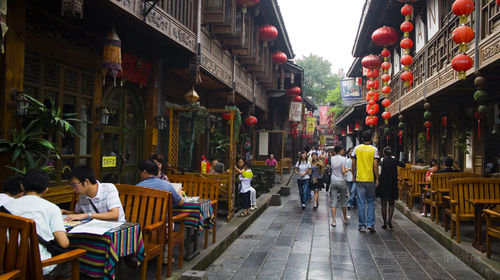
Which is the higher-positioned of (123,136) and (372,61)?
(372,61)

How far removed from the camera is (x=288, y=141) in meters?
32.9

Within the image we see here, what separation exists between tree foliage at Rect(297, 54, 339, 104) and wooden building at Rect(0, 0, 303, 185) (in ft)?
140

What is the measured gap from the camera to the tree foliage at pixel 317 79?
55000 millimetres

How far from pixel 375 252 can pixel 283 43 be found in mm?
14592

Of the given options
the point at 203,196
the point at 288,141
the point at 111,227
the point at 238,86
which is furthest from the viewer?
the point at 288,141

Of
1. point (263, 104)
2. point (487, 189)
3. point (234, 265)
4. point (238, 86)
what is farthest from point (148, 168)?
point (263, 104)

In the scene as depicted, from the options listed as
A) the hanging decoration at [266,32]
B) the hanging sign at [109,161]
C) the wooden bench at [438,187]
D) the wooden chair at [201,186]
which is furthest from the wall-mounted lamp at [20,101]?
the hanging decoration at [266,32]

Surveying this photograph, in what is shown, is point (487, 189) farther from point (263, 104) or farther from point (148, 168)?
point (263, 104)

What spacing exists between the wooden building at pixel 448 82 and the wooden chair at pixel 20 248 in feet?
24.7

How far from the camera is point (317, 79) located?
57500 millimetres

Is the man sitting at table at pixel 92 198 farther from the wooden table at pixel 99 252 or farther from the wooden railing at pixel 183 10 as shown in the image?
the wooden railing at pixel 183 10

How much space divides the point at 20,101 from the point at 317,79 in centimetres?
5442

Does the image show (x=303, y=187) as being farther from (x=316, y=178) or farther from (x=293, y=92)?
(x=293, y=92)

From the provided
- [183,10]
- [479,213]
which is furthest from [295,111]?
[479,213]
